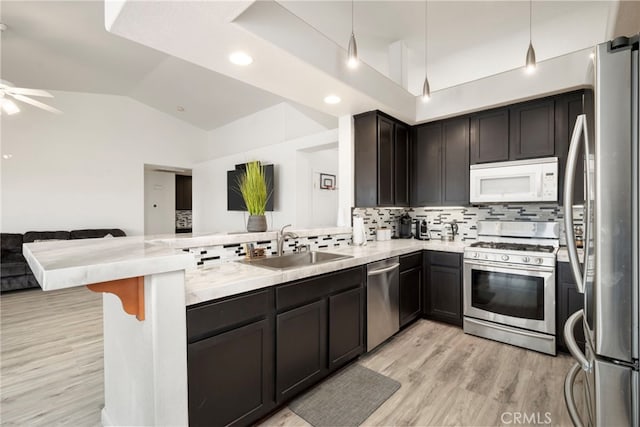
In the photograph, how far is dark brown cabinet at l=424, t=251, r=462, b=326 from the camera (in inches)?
124

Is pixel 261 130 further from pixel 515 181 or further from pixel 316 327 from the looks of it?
pixel 316 327

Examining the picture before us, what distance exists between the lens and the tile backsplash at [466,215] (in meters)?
3.16

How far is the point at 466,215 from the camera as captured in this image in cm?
372

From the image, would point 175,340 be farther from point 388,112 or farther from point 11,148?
point 11,148

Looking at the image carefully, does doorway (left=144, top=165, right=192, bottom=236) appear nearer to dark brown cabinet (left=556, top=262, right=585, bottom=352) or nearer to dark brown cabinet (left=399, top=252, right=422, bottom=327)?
dark brown cabinet (left=399, top=252, right=422, bottom=327)

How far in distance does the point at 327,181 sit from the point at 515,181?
3384mm

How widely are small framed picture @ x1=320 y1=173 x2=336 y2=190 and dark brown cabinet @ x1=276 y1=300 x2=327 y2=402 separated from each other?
3.82 metres

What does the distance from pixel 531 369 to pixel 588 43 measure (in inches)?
125

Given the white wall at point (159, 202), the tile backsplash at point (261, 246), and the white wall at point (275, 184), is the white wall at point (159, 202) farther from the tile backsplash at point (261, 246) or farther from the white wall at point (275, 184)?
the tile backsplash at point (261, 246)

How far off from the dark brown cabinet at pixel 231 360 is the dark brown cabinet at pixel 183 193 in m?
8.60

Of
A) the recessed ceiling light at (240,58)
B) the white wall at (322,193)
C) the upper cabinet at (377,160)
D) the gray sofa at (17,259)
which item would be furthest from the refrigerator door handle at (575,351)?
the gray sofa at (17,259)


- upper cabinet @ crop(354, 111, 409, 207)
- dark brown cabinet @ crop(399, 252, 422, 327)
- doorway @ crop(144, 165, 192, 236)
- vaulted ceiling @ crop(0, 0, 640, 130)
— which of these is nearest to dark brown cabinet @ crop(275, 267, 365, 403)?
dark brown cabinet @ crop(399, 252, 422, 327)

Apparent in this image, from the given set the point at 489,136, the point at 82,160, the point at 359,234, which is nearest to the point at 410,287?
the point at 359,234

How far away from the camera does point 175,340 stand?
1294mm
